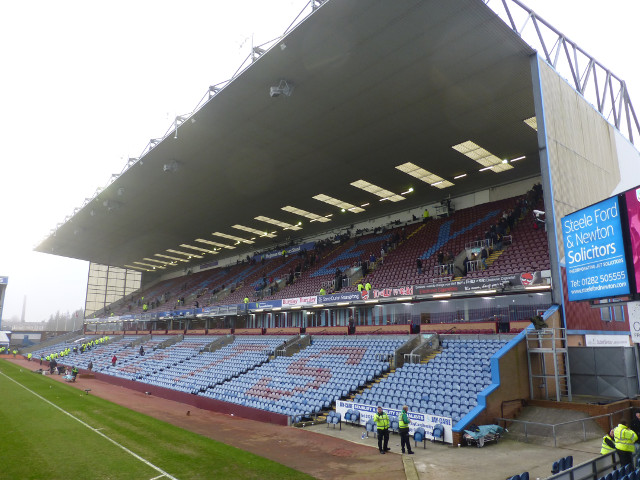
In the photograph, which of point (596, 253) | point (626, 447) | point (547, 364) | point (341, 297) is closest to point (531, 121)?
point (547, 364)

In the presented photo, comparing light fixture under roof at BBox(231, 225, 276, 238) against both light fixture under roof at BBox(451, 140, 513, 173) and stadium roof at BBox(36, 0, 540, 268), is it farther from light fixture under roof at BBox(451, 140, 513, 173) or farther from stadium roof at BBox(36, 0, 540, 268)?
light fixture under roof at BBox(451, 140, 513, 173)

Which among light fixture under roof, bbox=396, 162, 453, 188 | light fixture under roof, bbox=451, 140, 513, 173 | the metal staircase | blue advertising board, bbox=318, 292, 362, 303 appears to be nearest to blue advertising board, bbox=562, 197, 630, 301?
the metal staircase

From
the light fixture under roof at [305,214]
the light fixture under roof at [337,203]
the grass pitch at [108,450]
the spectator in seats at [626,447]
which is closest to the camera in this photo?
the spectator in seats at [626,447]

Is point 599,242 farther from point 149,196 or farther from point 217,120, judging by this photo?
point 149,196

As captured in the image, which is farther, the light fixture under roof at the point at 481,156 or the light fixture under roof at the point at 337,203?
the light fixture under roof at the point at 337,203

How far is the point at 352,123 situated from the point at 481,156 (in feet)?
32.7

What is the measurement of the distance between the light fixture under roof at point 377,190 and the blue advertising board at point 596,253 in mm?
22567

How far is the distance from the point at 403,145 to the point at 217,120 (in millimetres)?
12028

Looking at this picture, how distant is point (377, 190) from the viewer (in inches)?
1511

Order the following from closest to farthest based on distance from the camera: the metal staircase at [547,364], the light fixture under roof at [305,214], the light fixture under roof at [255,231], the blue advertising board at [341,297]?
the metal staircase at [547,364]
the blue advertising board at [341,297]
the light fixture under roof at [305,214]
the light fixture under roof at [255,231]

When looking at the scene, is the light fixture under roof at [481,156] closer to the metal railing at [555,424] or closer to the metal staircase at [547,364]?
the metal staircase at [547,364]

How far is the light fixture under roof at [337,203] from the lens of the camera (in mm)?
40531

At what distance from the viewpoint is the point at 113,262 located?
76.6m

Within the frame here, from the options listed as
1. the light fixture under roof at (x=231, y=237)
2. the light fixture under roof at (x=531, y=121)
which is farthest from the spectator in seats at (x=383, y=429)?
the light fixture under roof at (x=231, y=237)
